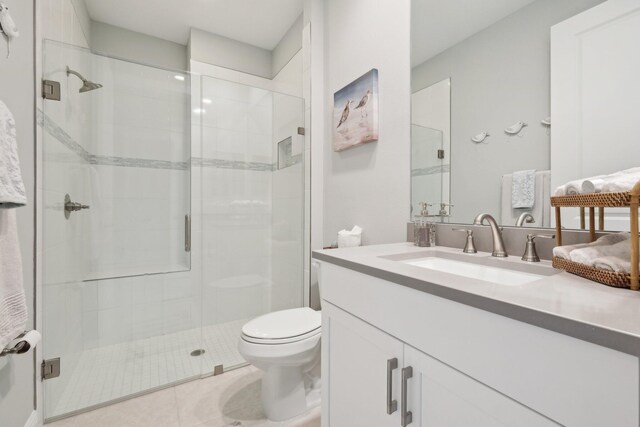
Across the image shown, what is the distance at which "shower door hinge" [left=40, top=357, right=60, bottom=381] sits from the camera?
1.41 meters

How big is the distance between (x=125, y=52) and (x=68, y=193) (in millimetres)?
1651

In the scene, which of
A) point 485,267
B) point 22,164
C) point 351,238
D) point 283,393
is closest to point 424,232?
point 485,267

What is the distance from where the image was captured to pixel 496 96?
3.57ft

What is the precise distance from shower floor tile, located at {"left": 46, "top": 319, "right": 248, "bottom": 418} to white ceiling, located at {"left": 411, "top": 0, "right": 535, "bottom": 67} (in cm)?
216

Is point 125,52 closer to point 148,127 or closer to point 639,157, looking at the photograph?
point 148,127

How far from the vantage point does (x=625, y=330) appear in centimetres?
39

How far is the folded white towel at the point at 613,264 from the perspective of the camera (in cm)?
59

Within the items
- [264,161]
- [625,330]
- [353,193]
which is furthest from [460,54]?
[264,161]

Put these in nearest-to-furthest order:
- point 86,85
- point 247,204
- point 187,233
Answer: point 86,85 < point 187,233 < point 247,204

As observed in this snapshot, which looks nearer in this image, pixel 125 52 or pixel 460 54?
pixel 460 54

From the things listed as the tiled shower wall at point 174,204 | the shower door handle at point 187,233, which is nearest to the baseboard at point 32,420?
the tiled shower wall at point 174,204

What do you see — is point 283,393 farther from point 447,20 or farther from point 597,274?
point 447,20

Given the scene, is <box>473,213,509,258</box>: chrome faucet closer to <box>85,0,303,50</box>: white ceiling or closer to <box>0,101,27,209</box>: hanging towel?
<box>0,101,27,209</box>: hanging towel

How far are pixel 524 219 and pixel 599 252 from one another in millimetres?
368
